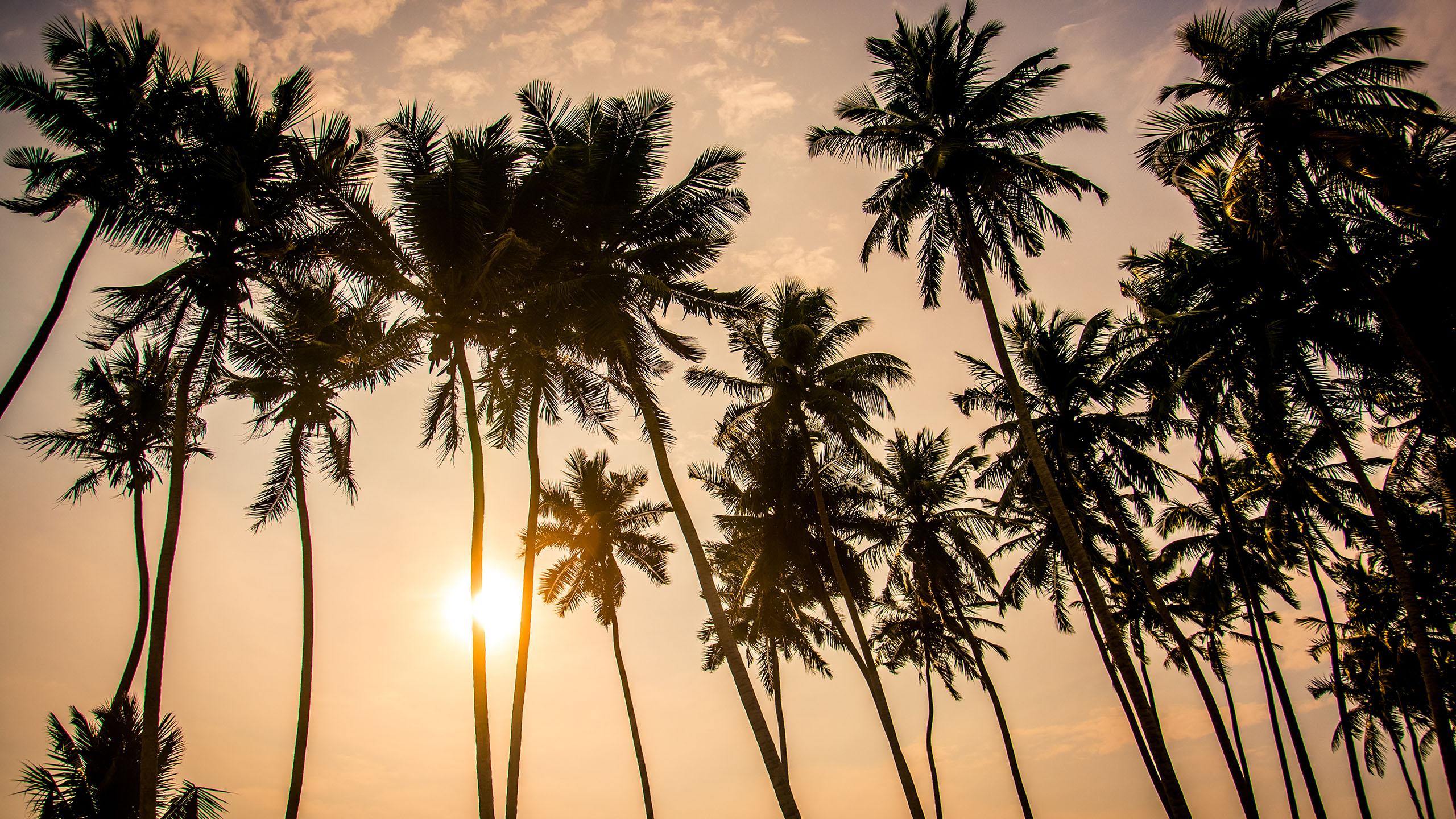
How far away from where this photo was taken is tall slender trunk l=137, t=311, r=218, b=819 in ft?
31.4

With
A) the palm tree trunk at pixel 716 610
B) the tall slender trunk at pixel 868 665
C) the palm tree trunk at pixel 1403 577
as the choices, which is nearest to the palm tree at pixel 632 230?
the palm tree trunk at pixel 716 610

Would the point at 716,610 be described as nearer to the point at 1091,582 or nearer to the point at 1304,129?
the point at 1091,582

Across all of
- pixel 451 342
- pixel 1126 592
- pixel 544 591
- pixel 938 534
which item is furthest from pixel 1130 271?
pixel 544 591

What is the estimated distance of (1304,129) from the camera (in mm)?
12086

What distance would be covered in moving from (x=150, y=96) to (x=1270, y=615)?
106 feet

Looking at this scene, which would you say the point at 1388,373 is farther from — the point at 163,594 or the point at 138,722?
the point at 138,722

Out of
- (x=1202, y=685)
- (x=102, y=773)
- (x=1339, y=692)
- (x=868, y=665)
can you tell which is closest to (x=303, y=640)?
(x=102, y=773)

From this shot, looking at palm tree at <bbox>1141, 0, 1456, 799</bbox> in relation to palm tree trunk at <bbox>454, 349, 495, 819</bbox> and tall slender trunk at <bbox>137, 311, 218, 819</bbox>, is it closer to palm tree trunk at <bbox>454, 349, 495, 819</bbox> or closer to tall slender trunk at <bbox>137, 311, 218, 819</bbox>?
palm tree trunk at <bbox>454, 349, 495, 819</bbox>

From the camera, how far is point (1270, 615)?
72.4 feet

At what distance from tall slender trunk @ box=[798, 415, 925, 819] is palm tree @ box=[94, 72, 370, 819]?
538 inches

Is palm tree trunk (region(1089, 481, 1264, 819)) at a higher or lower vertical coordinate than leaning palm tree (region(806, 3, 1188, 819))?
lower

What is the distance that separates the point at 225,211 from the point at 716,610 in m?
11.0

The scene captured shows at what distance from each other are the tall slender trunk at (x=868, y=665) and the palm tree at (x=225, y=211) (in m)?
13.7

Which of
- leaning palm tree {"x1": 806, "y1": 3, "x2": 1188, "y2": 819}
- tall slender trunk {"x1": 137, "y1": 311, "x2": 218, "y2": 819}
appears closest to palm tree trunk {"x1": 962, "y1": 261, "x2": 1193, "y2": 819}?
leaning palm tree {"x1": 806, "y1": 3, "x2": 1188, "y2": 819}
